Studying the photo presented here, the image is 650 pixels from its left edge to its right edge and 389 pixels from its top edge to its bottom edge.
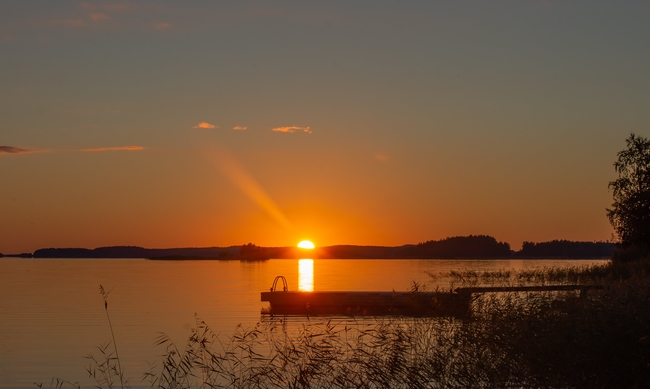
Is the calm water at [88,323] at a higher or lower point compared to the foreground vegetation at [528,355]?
lower

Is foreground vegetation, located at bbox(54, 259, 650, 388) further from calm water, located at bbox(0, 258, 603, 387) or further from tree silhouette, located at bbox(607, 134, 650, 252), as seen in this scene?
tree silhouette, located at bbox(607, 134, 650, 252)

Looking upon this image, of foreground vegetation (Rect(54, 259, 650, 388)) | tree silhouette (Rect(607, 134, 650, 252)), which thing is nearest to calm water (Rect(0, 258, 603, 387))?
foreground vegetation (Rect(54, 259, 650, 388))

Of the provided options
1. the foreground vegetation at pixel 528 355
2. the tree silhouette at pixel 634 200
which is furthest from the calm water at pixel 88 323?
the tree silhouette at pixel 634 200

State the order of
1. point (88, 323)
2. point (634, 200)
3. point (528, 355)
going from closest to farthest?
point (528, 355) → point (88, 323) → point (634, 200)

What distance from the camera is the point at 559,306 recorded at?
14469 millimetres

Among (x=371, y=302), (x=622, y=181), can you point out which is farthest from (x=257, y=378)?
(x=622, y=181)

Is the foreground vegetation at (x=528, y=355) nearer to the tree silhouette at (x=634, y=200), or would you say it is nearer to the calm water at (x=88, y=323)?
the calm water at (x=88, y=323)

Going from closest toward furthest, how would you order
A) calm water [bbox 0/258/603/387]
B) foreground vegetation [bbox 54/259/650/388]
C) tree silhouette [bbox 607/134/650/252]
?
foreground vegetation [bbox 54/259/650/388]
calm water [bbox 0/258/603/387]
tree silhouette [bbox 607/134/650/252]

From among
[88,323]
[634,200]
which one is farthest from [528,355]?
[634,200]

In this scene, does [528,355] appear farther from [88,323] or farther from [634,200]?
[634,200]

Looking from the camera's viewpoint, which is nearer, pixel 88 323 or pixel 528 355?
pixel 528 355

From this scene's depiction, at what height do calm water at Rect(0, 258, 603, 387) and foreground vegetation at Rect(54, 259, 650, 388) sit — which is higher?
foreground vegetation at Rect(54, 259, 650, 388)

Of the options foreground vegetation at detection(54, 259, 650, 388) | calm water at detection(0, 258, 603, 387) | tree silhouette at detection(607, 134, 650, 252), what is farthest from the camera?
tree silhouette at detection(607, 134, 650, 252)

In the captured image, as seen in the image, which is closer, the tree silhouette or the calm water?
the calm water
